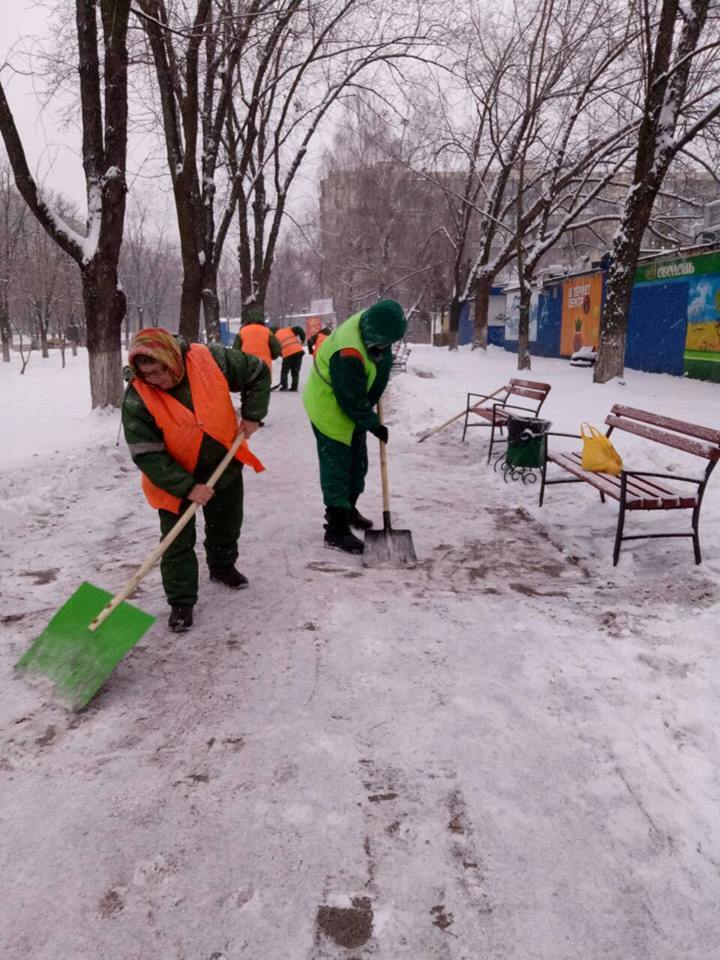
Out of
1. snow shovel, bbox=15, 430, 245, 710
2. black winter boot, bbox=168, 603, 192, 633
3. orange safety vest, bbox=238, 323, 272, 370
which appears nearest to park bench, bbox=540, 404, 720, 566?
black winter boot, bbox=168, 603, 192, 633

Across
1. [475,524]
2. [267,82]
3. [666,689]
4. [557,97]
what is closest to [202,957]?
[666,689]

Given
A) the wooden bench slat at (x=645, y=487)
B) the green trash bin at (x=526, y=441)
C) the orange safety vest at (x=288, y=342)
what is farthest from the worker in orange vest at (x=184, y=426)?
the orange safety vest at (x=288, y=342)

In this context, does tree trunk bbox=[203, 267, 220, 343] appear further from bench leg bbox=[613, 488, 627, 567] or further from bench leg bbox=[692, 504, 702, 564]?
bench leg bbox=[692, 504, 702, 564]

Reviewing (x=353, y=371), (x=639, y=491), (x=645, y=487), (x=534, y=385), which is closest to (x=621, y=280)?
(x=534, y=385)

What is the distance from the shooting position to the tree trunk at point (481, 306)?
22891 millimetres

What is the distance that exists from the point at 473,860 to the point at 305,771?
665 mm

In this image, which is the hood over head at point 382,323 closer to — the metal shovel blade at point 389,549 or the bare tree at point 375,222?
the metal shovel blade at point 389,549

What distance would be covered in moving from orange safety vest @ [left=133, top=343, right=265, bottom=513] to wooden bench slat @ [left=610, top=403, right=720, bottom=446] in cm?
300

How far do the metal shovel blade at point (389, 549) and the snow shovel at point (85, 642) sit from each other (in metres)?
1.61

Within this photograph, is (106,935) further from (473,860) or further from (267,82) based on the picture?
(267,82)

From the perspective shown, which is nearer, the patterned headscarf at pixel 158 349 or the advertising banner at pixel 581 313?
the patterned headscarf at pixel 158 349

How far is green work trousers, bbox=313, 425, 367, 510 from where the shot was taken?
4.57 meters

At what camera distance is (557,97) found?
16.8m

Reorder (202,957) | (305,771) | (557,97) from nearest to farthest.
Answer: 1. (202,957)
2. (305,771)
3. (557,97)
